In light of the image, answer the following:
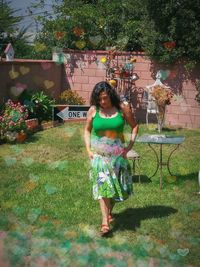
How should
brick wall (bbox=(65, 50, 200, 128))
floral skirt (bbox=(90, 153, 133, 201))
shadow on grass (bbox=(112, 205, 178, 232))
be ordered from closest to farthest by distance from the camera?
floral skirt (bbox=(90, 153, 133, 201))
shadow on grass (bbox=(112, 205, 178, 232))
brick wall (bbox=(65, 50, 200, 128))

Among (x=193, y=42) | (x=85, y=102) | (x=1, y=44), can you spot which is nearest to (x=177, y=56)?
(x=193, y=42)

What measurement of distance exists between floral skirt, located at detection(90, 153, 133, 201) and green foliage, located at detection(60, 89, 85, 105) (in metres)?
6.53

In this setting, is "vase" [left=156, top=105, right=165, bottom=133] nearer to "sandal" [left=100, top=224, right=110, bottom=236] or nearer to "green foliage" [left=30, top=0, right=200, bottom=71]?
"green foliage" [left=30, top=0, right=200, bottom=71]

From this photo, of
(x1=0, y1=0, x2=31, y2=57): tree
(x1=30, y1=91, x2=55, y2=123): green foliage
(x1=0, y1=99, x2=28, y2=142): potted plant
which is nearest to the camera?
(x1=0, y1=0, x2=31, y2=57): tree

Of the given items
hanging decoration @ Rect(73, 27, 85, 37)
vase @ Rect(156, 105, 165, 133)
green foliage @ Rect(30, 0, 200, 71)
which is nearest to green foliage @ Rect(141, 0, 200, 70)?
green foliage @ Rect(30, 0, 200, 71)

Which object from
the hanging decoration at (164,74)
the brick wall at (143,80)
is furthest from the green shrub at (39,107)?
the hanging decoration at (164,74)

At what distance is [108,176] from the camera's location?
175 inches

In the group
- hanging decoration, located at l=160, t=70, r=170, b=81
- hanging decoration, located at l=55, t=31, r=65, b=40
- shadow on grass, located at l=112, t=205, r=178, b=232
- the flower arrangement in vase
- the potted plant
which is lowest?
shadow on grass, located at l=112, t=205, r=178, b=232

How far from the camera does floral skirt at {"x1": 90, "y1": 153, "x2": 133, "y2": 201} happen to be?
14.6 ft

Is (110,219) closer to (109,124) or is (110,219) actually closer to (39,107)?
(109,124)

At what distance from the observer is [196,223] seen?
15.3 feet

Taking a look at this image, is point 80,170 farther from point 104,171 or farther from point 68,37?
point 68,37

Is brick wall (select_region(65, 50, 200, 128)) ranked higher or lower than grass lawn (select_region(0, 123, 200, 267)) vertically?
higher

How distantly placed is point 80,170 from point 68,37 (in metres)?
5.80
